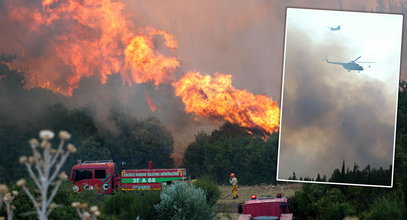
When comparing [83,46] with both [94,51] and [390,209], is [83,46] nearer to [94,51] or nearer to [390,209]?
[94,51]

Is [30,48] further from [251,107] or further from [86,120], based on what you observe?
[251,107]

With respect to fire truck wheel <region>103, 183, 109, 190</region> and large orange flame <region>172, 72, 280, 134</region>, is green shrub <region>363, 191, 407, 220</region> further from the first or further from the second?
→ large orange flame <region>172, 72, 280, 134</region>

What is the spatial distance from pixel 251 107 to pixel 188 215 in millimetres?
23019

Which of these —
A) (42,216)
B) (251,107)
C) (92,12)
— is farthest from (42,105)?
(42,216)

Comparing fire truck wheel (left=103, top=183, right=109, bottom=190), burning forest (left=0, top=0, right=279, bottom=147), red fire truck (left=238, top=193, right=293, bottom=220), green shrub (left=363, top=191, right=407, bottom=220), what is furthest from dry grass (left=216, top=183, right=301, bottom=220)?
burning forest (left=0, top=0, right=279, bottom=147)

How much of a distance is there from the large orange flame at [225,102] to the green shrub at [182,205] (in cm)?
2172

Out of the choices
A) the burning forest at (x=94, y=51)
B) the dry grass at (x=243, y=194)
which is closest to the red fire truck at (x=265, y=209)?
the dry grass at (x=243, y=194)

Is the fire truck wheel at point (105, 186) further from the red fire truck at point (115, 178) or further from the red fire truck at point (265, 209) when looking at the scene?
the red fire truck at point (265, 209)

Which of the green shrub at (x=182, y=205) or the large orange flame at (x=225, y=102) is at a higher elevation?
the large orange flame at (x=225, y=102)

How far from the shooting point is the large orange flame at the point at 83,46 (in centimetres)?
5206

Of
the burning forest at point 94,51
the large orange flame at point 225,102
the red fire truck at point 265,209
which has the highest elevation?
the burning forest at point 94,51

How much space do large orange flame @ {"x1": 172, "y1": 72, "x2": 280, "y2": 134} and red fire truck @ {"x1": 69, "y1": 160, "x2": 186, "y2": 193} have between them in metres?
13.5

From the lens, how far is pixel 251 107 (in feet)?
156

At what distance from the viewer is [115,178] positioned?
36781mm
